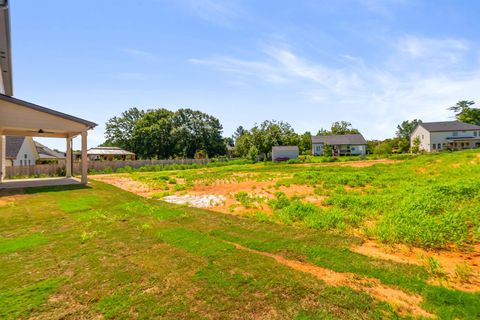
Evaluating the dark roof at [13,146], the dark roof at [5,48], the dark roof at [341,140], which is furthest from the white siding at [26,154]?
the dark roof at [341,140]

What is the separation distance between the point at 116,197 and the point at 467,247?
10658mm

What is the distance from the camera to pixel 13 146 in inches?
941


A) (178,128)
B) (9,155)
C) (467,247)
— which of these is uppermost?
(178,128)

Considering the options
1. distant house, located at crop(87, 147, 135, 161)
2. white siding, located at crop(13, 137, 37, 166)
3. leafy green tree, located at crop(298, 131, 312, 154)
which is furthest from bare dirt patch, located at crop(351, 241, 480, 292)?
leafy green tree, located at crop(298, 131, 312, 154)

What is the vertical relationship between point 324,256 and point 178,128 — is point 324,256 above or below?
below

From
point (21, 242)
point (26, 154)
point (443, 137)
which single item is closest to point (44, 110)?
point (21, 242)

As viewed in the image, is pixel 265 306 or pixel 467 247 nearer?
pixel 265 306

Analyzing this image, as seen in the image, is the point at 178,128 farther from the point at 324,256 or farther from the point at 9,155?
the point at 324,256

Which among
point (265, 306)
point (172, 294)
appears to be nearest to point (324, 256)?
point (265, 306)

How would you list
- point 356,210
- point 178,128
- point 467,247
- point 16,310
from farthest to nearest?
1. point 178,128
2. point 356,210
3. point 467,247
4. point 16,310

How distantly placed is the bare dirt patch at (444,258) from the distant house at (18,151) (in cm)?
2701

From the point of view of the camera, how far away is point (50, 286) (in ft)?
10.4

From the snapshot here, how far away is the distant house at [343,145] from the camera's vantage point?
48.2 metres

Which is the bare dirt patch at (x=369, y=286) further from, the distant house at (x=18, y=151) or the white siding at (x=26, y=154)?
the white siding at (x=26, y=154)
